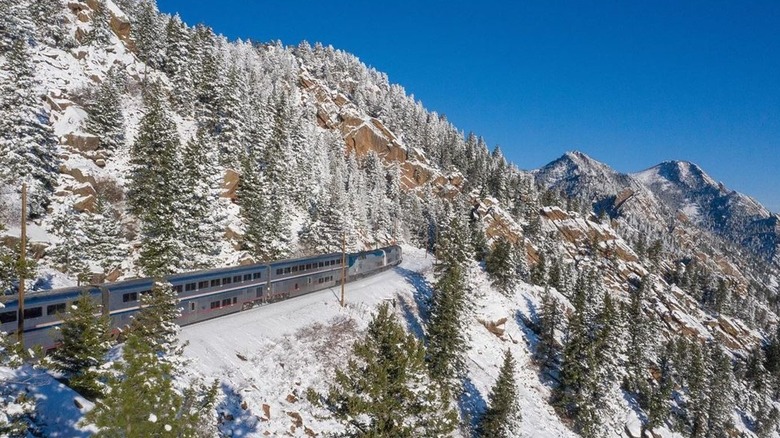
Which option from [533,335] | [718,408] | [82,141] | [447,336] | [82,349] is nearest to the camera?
[82,349]

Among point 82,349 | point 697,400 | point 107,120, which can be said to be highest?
point 107,120

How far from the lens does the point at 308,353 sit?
31.8m

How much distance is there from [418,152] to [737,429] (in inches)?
3996

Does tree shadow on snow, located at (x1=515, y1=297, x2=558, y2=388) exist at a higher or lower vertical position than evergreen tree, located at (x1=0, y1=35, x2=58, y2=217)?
lower

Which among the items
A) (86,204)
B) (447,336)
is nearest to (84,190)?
(86,204)

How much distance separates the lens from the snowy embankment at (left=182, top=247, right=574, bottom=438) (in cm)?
2377

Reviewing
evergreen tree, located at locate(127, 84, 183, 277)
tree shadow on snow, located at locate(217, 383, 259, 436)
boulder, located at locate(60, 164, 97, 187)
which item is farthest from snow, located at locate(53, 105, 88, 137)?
tree shadow on snow, located at locate(217, 383, 259, 436)

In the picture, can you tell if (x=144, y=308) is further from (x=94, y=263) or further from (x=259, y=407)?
(x=94, y=263)

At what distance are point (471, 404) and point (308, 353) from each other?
18.5 metres

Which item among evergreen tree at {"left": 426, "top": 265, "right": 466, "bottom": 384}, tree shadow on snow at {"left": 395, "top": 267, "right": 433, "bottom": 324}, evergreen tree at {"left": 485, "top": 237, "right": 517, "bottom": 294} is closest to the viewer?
evergreen tree at {"left": 426, "top": 265, "right": 466, "bottom": 384}

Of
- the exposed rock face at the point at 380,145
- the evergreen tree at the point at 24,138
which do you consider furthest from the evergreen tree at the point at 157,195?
the exposed rock face at the point at 380,145

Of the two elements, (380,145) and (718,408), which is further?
(380,145)

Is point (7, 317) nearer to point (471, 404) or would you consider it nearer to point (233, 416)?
point (233, 416)

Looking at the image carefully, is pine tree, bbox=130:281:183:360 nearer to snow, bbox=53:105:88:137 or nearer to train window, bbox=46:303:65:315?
train window, bbox=46:303:65:315
